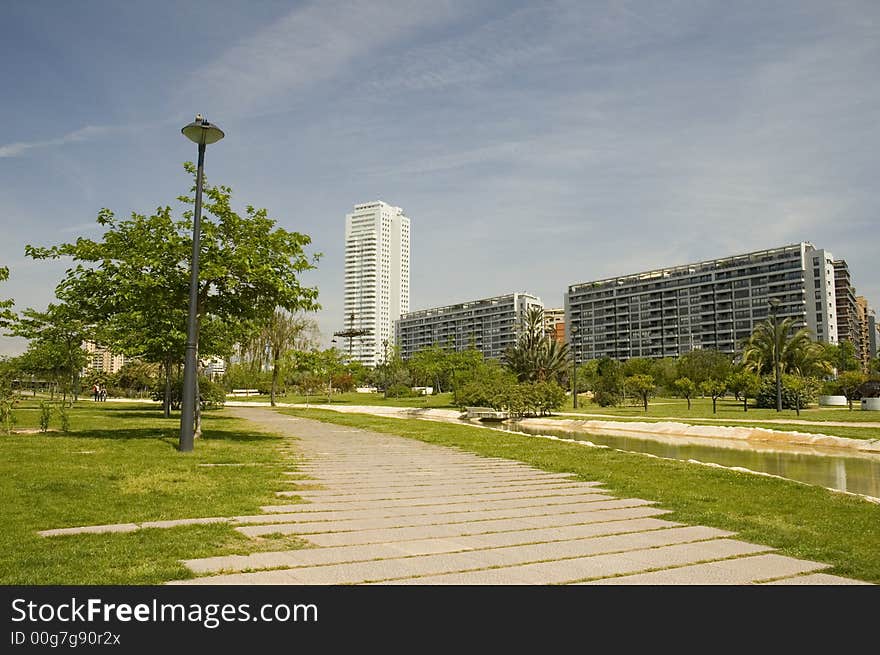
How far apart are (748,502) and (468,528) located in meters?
4.28

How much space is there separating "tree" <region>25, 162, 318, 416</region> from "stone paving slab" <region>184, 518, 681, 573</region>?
9.61 meters

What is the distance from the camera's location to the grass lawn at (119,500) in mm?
5164

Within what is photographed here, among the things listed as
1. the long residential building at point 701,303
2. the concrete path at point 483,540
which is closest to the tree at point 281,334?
the concrete path at point 483,540

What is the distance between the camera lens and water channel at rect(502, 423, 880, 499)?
13.7 meters

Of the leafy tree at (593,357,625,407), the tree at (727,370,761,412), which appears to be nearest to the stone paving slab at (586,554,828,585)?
the tree at (727,370,761,412)

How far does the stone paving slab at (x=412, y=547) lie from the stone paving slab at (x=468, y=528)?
0.17m

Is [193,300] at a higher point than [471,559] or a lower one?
higher

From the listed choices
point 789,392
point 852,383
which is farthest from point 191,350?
point 852,383

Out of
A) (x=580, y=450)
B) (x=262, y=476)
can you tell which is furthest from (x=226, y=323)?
(x=580, y=450)

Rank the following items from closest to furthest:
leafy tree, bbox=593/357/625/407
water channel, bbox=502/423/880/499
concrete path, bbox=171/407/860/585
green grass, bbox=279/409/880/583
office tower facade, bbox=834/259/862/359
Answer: concrete path, bbox=171/407/860/585, green grass, bbox=279/409/880/583, water channel, bbox=502/423/880/499, leafy tree, bbox=593/357/625/407, office tower facade, bbox=834/259/862/359

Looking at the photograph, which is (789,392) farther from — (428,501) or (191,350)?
(428,501)

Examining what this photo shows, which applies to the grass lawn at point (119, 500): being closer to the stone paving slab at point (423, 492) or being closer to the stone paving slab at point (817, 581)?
the stone paving slab at point (423, 492)

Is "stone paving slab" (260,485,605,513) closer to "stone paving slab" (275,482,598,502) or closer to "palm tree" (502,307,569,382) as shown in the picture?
"stone paving slab" (275,482,598,502)

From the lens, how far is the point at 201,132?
1374 cm
